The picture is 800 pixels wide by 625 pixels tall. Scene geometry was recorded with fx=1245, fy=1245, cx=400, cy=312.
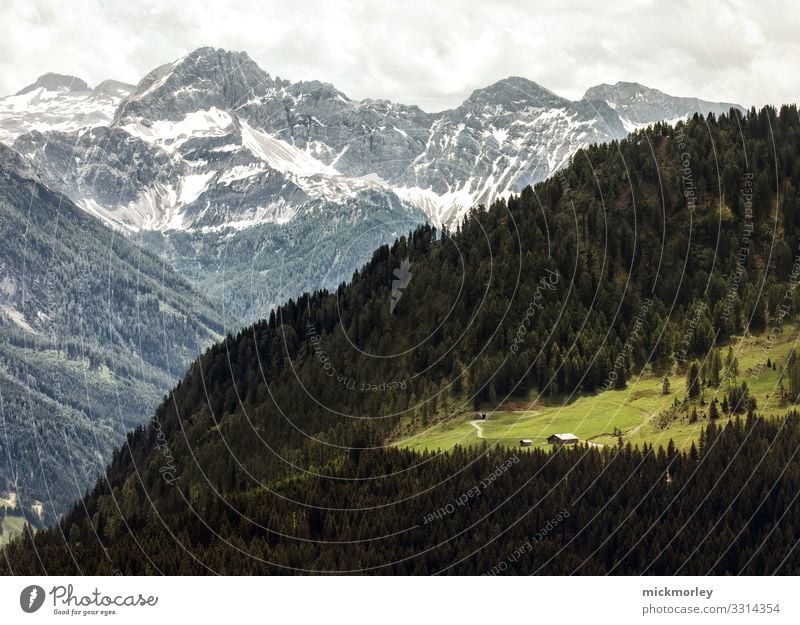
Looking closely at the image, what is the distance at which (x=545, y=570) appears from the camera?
166250 millimetres

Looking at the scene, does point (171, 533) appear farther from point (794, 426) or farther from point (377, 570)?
point (794, 426)

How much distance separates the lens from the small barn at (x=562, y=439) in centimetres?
19554

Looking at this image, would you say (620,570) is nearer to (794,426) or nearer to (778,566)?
(778,566)

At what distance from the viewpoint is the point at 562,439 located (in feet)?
644

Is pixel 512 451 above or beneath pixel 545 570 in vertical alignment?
above

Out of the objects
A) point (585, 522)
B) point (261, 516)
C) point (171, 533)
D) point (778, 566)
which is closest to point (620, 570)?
point (585, 522)

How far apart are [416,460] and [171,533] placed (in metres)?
39.8

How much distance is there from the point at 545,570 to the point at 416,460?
35568 mm

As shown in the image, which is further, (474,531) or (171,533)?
(171,533)

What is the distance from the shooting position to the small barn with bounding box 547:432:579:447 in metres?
196
